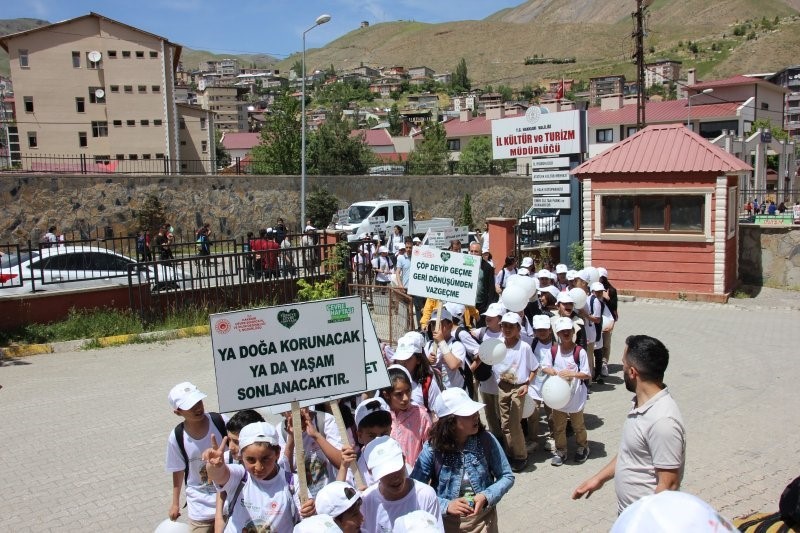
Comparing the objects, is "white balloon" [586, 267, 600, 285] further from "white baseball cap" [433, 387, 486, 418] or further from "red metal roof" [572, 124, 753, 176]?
"red metal roof" [572, 124, 753, 176]

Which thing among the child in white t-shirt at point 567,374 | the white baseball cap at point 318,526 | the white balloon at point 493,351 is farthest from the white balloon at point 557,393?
the white baseball cap at point 318,526

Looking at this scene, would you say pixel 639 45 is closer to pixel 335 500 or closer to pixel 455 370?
pixel 455 370

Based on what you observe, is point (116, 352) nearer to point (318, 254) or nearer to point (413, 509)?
point (318, 254)

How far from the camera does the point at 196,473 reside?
4695 millimetres

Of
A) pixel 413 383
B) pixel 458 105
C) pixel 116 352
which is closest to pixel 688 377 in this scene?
pixel 413 383

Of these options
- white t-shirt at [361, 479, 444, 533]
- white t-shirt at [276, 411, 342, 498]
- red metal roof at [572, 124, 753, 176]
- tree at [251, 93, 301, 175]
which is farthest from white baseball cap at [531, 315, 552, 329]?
tree at [251, 93, 301, 175]

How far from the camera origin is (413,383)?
5.79 m

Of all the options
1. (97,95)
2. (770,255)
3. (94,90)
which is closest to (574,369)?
(770,255)

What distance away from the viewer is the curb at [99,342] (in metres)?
12.1

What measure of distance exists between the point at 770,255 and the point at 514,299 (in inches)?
536

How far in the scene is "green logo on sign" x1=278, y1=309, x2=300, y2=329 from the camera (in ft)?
14.9

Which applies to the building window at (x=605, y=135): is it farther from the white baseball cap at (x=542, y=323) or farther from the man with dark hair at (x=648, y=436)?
the man with dark hair at (x=648, y=436)

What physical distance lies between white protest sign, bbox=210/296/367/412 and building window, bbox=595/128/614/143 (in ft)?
225

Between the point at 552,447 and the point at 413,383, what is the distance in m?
2.52
